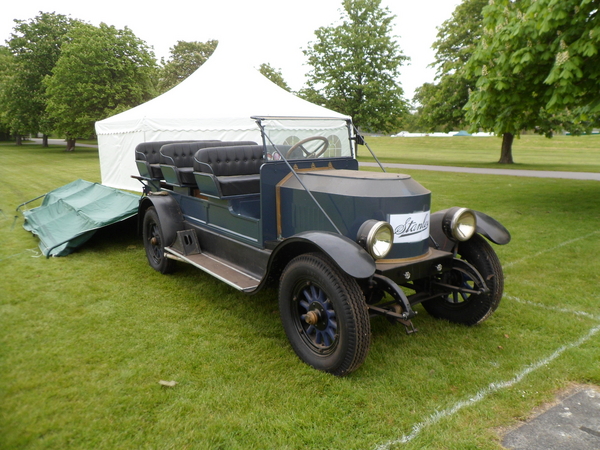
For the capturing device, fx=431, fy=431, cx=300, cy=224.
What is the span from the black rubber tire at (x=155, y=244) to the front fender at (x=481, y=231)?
3.10 meters

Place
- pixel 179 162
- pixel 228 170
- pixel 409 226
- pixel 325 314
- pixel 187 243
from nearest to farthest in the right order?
pixel 325 314 → pixel 409 226 → pixel 228 170 → pixel 187 243 → pixel 179 162

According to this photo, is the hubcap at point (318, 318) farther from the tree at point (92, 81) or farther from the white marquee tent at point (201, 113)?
the tree at point (92, 81)

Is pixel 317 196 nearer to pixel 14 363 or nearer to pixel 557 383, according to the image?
pixel 557 383

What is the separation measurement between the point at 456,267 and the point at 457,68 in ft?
63.0

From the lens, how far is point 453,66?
791 inches

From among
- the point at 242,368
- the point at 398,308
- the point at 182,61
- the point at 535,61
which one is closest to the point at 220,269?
the point at 242,368

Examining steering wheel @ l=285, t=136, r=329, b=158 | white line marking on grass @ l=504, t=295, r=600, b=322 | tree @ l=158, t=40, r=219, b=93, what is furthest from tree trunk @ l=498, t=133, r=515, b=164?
tree @ l=158, t=40, r=219, b=93

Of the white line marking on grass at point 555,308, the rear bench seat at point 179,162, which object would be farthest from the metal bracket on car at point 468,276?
the rear bench seat at point 179,162

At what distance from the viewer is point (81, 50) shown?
2811 cm

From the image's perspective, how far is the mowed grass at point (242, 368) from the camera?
2.54m

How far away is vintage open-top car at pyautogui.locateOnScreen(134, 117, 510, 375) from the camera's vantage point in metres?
2.99

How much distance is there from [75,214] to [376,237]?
5366 millimetres

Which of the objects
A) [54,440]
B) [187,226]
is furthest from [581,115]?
[54,440]

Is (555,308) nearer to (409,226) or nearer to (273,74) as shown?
(409,226)
